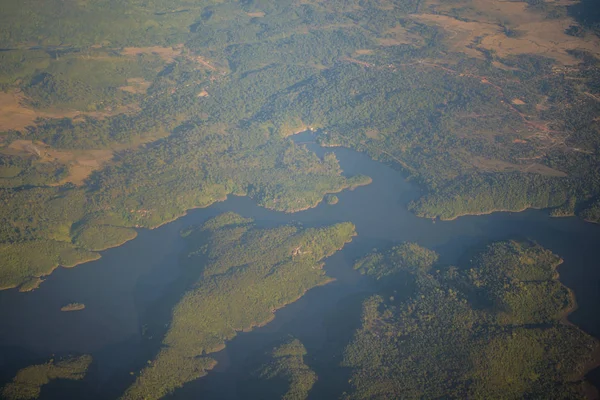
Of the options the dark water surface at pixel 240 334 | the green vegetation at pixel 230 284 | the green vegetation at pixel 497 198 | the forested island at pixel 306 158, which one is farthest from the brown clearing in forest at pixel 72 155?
the green vegetation at pixel 497 198

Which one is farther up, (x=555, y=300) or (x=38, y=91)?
(x=38, y=91)

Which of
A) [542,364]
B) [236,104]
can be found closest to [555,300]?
[542,364]

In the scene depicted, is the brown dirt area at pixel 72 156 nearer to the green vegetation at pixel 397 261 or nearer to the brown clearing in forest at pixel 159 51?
the brown clearing in forest at pixel 159 51

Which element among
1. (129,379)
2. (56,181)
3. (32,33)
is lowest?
(129,379)

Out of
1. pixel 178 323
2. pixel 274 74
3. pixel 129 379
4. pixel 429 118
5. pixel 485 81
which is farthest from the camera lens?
pixel 274 74

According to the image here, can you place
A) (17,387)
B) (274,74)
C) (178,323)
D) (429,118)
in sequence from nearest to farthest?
(17,387)
(178,323)
(429,118)
(274,74)

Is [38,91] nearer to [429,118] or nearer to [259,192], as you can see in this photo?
[259,192]

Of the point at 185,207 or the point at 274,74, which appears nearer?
the point at 185,207
